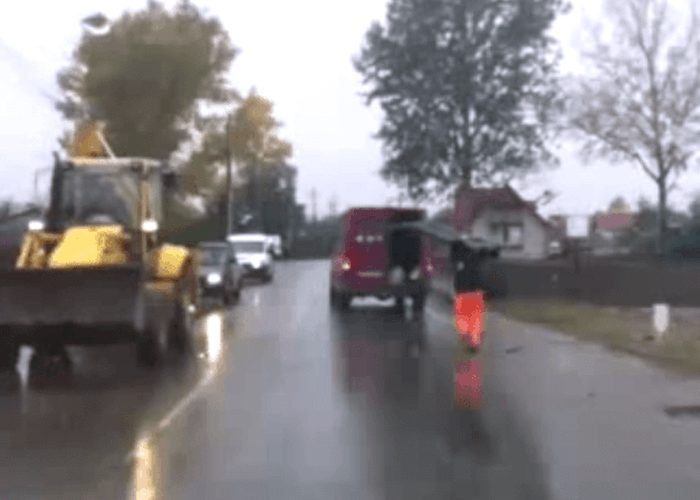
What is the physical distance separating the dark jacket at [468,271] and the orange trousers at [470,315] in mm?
139

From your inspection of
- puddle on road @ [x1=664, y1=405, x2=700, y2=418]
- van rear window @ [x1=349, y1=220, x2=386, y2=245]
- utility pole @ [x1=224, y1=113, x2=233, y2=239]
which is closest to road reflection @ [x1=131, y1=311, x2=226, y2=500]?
puddle on road @ [x1=664, y1=405, x2=700, y2=418]

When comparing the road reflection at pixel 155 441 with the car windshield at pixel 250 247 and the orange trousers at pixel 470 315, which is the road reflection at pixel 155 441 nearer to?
the orange trousers at pixel 470 315

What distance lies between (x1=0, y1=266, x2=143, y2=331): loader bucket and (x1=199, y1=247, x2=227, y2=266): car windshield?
70.4 feet

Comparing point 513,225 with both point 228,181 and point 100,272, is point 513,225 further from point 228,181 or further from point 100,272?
point 100,272

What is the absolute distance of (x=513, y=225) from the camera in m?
86.5

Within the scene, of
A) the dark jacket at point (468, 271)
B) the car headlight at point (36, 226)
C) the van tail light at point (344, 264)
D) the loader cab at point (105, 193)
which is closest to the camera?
the car headlight at point (36, 226)

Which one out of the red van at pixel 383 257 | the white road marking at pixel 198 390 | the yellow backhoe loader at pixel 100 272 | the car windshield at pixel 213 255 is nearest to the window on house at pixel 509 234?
the car windshield at pixel 213 255

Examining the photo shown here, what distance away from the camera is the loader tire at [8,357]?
20.9 m

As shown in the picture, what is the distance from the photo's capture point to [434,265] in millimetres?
39781

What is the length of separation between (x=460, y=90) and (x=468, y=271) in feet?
169

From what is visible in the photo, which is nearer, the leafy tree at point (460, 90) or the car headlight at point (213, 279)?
the car headlight at point (213, 279)

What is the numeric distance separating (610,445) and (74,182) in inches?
480

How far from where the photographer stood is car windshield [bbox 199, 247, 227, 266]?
4209 centimetres

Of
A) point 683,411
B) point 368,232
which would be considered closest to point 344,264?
point 368,232
